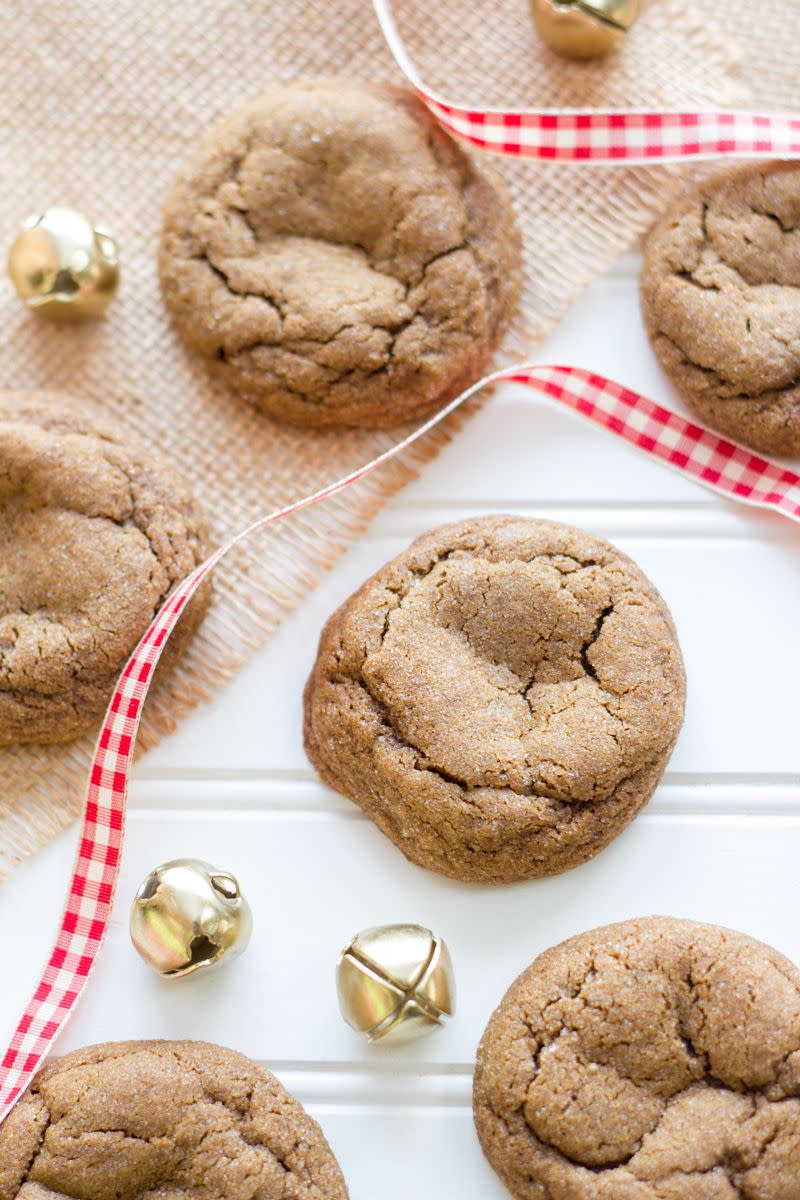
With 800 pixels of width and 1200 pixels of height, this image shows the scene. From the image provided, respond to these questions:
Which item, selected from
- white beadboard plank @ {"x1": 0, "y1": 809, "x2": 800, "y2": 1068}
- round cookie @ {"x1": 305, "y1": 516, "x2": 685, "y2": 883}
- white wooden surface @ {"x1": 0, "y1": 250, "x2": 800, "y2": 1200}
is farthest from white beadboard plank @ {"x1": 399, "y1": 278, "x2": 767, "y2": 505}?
white beadboard plank @ {"x1": 0, "y1": 809, "x2": 800, "y2": 1068}

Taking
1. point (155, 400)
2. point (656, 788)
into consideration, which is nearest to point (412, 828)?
point (656, 788)

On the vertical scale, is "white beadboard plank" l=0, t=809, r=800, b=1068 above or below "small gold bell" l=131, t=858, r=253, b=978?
below

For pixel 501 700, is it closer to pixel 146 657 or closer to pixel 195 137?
pixel 146 657

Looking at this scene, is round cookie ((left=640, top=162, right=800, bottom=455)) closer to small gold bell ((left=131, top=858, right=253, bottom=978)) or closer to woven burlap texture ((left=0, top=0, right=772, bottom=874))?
woven burlap texture ((left=0, top=0, right=772, bottom=874))

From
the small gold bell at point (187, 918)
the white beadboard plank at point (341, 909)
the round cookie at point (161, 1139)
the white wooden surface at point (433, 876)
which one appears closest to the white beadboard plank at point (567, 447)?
the white wooden surface at point (433, 876)

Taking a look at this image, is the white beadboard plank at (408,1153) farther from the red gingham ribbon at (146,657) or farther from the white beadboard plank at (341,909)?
the red gingham ribbon at (146,657)
